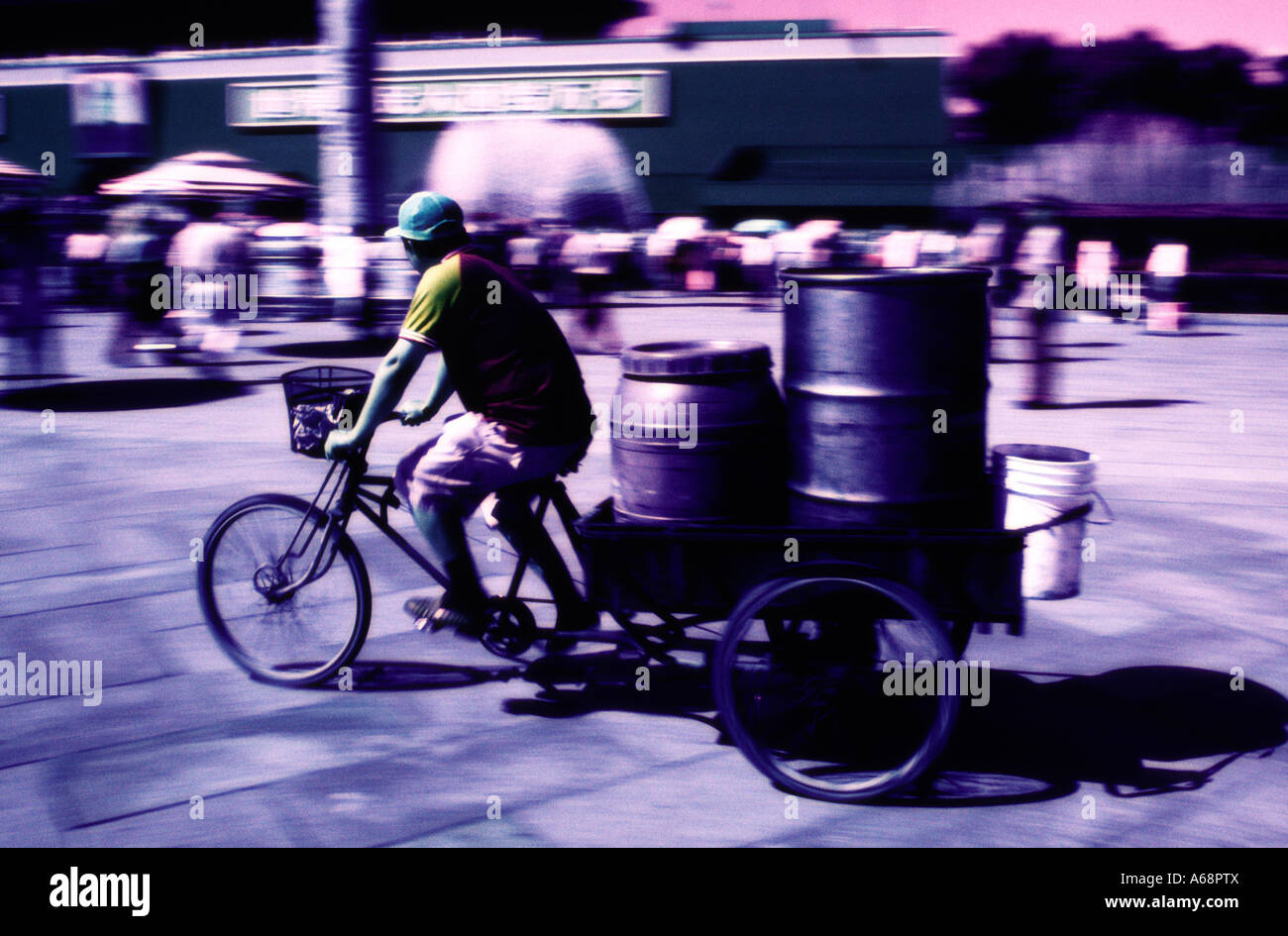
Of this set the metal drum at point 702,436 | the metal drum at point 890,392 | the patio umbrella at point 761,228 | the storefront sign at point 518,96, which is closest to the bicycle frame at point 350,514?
the metal drum at point 702,436

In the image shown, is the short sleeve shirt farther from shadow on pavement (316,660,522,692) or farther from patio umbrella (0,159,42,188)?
patio umbrella (0,159,42,188)

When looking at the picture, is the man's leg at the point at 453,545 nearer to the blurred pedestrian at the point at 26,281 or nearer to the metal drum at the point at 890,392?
the metal drum at the point at 890,392

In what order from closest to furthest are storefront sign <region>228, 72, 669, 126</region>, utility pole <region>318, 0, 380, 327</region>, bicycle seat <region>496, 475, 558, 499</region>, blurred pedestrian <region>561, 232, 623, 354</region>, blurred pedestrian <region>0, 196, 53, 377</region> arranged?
1. bicycle seat <region>496, 475, 558, 499</region>
2. blurred pedestrian <region>0, 196, 53, 377</region>
3. blurred pedestrian <region>561, 232, 623, 354</region>
4. utility pole <region>318, 0, 380, 327</region>
5. storefront sign <region>228, 72, 669, 126</region>

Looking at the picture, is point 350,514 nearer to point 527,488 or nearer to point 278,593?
point 278,593

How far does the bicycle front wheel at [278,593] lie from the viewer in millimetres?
4395

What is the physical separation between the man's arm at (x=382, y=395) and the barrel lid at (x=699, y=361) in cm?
65

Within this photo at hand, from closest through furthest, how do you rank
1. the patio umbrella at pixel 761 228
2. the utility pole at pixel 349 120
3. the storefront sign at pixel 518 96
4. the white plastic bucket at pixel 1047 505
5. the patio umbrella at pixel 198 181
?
the white plastic bucket at pixel 1047 505
the utility pole at pixel 349 120
the patio umbrella at pixel 198 181
the patio umbrella at pixel 761 228
the storefront sign at pixel 518 96

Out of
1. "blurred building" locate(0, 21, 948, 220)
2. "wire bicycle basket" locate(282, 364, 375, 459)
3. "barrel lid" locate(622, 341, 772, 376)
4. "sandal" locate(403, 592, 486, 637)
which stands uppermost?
"blurred building" locate(0, 21, 948, 220)

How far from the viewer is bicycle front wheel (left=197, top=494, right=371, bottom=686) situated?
4395 mm

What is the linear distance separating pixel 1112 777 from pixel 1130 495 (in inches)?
160

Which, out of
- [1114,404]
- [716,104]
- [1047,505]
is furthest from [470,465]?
[716,104]

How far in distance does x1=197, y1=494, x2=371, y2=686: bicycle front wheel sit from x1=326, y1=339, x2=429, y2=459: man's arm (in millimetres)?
344

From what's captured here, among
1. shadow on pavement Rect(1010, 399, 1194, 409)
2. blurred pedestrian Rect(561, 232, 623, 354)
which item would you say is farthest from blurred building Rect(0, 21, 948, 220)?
shadow on pavement Rect(1010, 399, 1194, 409)
